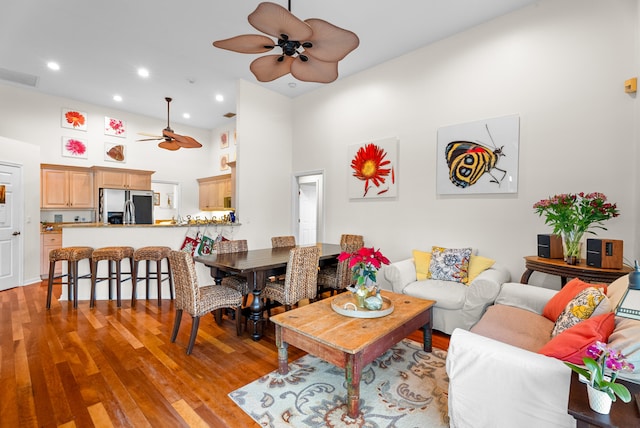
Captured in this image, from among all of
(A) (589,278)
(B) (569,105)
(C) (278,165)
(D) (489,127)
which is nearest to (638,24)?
(B) (569,105)

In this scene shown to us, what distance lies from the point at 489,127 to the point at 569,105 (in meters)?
0.73

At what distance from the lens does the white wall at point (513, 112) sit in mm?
2809

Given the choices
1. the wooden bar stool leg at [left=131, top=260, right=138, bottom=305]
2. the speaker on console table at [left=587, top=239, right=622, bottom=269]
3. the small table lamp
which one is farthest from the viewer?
the wooden bar stool leg at [left=131, top=260, right=138, bottom=305]

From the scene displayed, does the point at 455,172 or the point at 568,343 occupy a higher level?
the point at 455,172

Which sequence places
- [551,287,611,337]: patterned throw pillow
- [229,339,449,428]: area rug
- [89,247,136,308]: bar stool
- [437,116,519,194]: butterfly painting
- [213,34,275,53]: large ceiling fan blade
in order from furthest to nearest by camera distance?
[89,247,136,308]: bar stool, [437,116,519,194]: butterfly painting, [213,34,275,53]: large ceiling fan blade, [229,339,449,428]: area rug, [551,287,611,337]: patterned throw pillow

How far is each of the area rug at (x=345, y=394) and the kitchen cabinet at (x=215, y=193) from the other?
488 centimetres

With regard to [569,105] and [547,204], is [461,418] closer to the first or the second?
[547,204]

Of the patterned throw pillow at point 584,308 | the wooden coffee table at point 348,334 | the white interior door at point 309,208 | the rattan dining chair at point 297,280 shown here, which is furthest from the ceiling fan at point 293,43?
the white interior door at point 309,208

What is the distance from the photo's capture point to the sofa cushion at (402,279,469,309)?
116 inches

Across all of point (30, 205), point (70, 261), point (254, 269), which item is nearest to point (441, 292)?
point (254, 269)

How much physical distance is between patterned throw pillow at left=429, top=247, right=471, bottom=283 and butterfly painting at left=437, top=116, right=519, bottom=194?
0.78m

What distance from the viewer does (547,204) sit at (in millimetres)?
2871

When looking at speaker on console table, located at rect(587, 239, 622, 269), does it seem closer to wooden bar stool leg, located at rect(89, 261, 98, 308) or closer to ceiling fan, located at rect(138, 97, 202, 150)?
ceiling fan, located at rect(138, 97, 202, 150)

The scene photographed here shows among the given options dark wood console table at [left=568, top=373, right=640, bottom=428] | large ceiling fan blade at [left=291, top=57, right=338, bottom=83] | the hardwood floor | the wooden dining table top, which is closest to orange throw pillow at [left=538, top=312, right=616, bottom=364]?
dark wood console table at [left=568, top=373, right=640, bottom=428]
